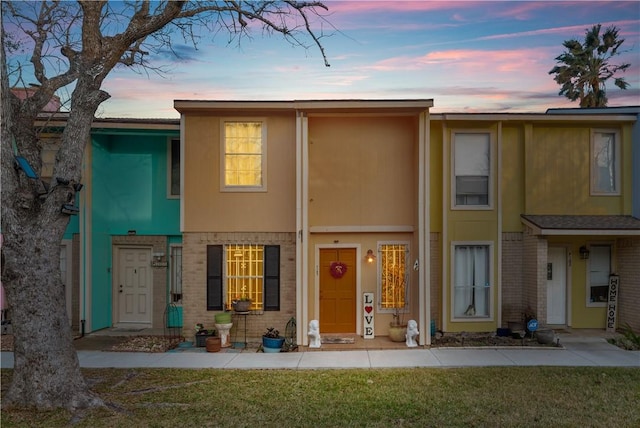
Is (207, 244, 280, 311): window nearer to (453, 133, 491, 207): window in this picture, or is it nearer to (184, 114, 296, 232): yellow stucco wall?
(184, 114, 296, 232): yellow stucco wall

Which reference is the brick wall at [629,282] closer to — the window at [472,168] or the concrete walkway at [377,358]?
the concrete walkway at [377,358]

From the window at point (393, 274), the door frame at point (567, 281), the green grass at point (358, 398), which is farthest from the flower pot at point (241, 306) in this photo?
the door frame at point (567, 281)

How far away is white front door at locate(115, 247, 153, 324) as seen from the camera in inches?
566

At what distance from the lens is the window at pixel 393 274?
13.0 meters

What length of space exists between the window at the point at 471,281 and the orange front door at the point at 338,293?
2.63 meters

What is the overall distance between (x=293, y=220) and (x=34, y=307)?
6.34 m

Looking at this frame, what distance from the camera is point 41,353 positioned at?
7488 millimetres

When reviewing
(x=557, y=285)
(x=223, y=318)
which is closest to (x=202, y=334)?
(x=223, y=318)

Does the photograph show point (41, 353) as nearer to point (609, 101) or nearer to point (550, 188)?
point (550, 188)

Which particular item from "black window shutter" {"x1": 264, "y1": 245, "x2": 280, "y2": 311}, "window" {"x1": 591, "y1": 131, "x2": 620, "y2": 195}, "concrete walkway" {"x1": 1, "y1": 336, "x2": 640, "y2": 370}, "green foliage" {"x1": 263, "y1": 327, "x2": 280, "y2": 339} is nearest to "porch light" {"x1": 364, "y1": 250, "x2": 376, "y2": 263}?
"black window shutter" {"x1": 264, "y1": 245, "x2": 280, "y2": 311}

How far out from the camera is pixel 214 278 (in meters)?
12.7

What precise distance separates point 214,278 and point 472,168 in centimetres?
702

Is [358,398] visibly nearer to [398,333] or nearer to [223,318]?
[398,333]

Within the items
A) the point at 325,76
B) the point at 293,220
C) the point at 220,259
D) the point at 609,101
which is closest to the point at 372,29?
the point at 325,76
